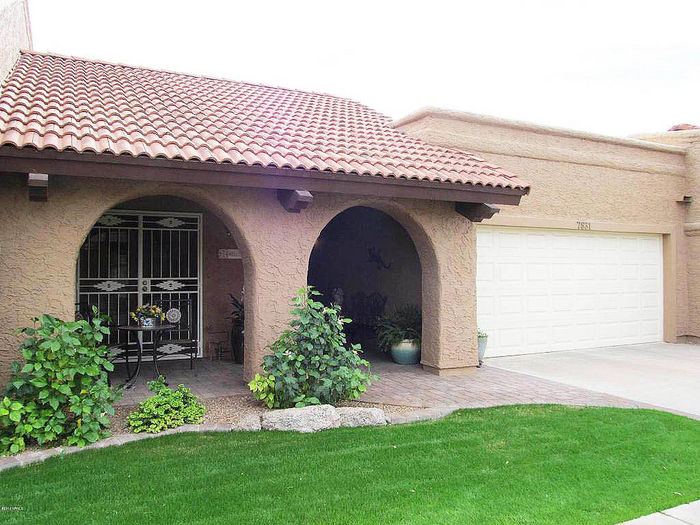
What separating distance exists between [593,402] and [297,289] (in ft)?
13.4

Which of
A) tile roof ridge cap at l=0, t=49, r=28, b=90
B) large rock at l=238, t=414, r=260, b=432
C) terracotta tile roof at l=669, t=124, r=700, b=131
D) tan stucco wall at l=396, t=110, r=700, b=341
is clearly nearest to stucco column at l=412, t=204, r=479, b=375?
tan stucco wall at l=396, t=110, r=700, b=341

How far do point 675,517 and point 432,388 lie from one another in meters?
4.16

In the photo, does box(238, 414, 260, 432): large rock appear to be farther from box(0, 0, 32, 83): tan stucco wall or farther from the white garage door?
box(0, 0, 32, 83): tan stucco wall

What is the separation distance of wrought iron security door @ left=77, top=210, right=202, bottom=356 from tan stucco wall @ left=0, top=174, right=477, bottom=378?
2857 mm

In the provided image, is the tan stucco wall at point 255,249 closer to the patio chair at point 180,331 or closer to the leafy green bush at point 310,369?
the leafy green bush at point 310,369

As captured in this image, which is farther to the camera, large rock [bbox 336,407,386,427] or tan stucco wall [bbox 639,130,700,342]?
tan stucco wall [bbox 639,130,700,342]

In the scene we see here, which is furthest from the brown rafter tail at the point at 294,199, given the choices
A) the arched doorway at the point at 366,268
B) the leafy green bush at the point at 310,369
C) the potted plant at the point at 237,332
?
the arched doorway at the point at 366,268

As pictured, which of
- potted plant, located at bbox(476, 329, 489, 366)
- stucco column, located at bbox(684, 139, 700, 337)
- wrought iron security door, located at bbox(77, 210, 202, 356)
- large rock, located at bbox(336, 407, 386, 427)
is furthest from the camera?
stucco column, located at bbox(684, 139, 700, 337)

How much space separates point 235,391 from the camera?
778cm

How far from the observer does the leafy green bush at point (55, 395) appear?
211 inches

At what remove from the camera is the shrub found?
32.8 feet

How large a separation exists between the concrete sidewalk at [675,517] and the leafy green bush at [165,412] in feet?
13.9

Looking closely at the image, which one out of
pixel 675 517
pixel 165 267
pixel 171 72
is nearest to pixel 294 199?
pixel 165 267

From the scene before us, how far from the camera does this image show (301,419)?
609cm
